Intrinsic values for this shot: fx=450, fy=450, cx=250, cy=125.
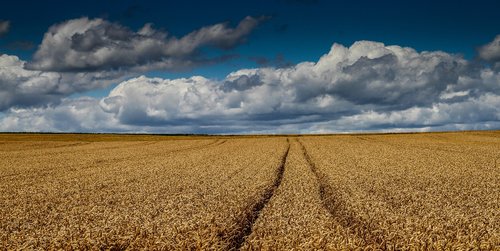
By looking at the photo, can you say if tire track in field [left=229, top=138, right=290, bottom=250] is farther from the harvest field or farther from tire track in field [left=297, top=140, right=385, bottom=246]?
tire track in field [left=297, top=140, right=385, bottom=246]

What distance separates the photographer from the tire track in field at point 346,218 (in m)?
10.4

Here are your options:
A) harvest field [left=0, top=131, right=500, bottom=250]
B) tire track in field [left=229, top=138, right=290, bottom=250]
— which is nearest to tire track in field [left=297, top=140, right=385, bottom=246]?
harvest field [left=0, top=131, right=500, bottom=250]

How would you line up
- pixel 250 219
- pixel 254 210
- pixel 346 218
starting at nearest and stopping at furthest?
pixel 250 219
pixel 346 218
pixel 254 210

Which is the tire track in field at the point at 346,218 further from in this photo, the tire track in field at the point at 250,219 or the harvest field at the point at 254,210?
the tire track in field at the point at 250,219

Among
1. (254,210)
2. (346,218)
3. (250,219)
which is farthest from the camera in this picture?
(254,210)

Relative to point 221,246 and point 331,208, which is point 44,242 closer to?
point 221,246

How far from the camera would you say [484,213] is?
13.6 metres

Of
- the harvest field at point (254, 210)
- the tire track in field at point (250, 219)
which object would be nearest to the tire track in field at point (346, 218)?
the harvest field at point (254, 210)

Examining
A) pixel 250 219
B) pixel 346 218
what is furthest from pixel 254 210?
pixel 346 218

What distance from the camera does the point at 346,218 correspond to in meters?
12.9

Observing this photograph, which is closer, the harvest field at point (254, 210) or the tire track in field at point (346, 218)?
the harvest field at point (254, 210)

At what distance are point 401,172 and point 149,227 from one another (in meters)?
18.1

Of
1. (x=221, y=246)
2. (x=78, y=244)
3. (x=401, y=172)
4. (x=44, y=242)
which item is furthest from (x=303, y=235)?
(x=401, y=172)

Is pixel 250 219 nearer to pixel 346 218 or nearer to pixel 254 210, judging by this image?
pixel 254 210
